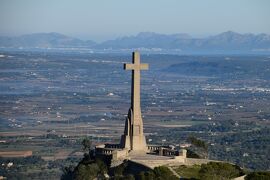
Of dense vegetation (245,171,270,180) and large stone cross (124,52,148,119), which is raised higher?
large stone cross (124,52,148,119)

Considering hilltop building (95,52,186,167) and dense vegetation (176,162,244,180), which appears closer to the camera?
dense vegetation (176,162,244,180)

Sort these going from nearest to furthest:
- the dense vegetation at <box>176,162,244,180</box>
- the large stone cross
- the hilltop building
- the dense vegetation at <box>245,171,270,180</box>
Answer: the dense vegetation at <box>245,171,270,180</box> → the dense vegetation at <box>176,162,244,180</box> → the hilltop building → the large stone cross

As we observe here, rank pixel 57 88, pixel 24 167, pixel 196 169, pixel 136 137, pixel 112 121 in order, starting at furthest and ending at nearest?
pixel 57 88
pixel 112 121
pixel 24 167
pixel 136 137
pixel 196 169

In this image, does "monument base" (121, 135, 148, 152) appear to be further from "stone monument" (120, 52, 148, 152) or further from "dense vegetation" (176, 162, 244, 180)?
"dense vegetation" (176, 162, 244, 180)

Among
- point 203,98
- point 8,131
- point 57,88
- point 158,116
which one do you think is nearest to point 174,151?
point 8,131

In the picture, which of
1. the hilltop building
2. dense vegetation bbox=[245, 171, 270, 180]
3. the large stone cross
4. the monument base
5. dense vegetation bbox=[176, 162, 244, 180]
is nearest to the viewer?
dense vegetation bbox=[245, 171, 270, 180]

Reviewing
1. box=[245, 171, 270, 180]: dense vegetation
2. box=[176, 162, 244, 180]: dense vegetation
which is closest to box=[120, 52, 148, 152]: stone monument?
box=[176, 162, 244, 180]: dense vegetation

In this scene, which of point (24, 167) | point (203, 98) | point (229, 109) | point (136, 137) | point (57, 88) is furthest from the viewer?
point (57, 88)

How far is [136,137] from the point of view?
50.1 m

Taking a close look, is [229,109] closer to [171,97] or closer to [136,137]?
[171,97]

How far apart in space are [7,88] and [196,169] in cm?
14408

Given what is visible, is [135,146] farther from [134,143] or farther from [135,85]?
[135,85]

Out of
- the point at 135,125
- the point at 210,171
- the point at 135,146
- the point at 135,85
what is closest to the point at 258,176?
the point at 210,171

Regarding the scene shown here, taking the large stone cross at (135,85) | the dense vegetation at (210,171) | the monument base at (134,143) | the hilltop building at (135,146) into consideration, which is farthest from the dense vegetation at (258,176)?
the large stone cross at (135,85)
